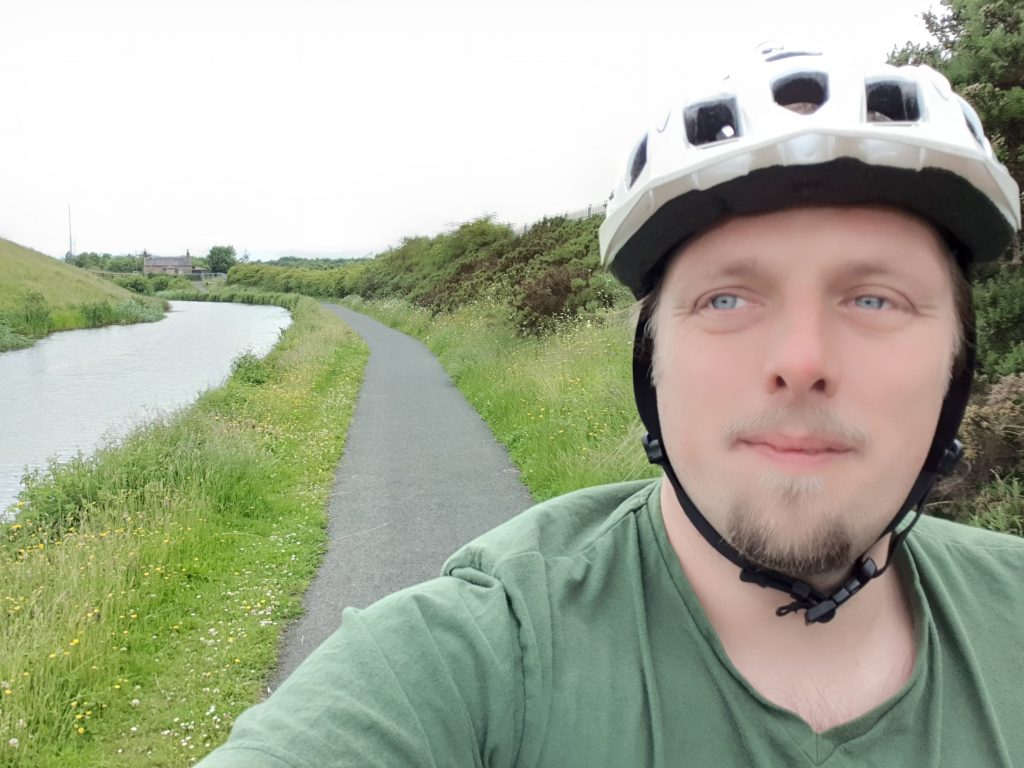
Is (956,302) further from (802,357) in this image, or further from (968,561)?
(968,561)

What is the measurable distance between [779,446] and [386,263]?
185ft

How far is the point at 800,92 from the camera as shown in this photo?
4.27ft

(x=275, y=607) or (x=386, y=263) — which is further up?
(x=386, y=263)

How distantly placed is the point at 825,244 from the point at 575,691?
843 mm

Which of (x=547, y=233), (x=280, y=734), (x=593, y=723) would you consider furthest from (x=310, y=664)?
(x=547, y=233)

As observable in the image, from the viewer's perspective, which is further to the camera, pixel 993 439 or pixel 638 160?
pixel 993 439

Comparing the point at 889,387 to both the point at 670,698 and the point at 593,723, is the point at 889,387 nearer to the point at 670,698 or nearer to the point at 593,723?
the point at 670,698

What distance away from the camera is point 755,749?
1.07 metres

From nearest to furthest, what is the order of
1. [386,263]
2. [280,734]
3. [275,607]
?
[280,734] → [275,607] → [386,263]

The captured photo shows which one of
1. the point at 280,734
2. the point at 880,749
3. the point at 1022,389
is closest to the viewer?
the point at 280,734

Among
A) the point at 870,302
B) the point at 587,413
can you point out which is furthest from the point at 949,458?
the point at 587,413

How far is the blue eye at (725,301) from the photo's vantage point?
4.06 feet

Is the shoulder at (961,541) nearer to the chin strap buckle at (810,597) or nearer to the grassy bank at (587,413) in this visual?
the chin strap buckle at (810,597)

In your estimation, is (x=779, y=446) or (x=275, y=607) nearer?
(x=779, y=446)
